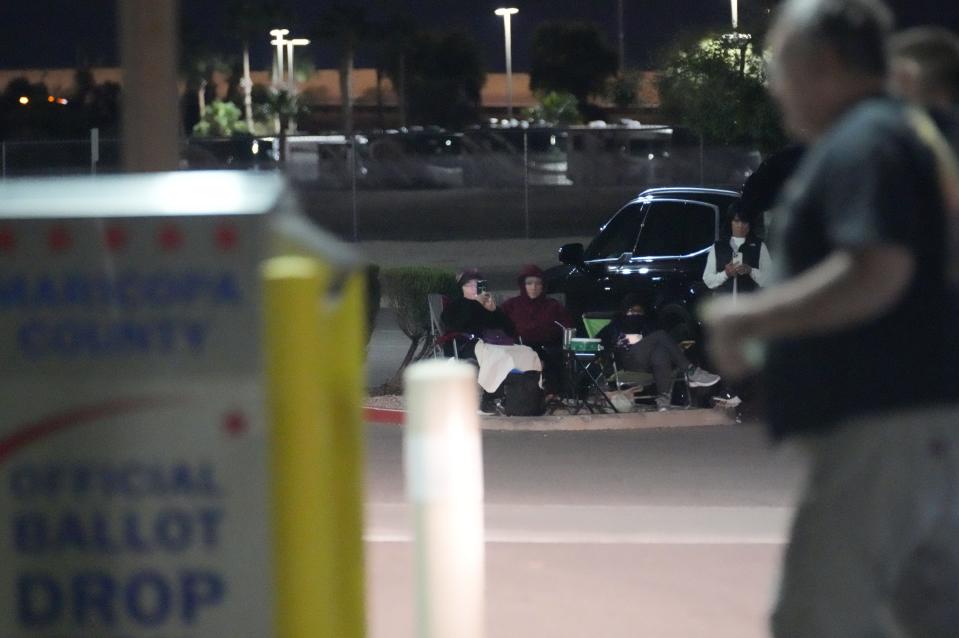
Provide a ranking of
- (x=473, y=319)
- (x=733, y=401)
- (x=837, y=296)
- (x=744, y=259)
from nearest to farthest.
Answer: (x=837, y=296)
(x=733, y=401)
(x=473, y=319)
(x=744, y=259)

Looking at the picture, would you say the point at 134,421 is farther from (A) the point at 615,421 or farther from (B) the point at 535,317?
(B) the point at 535,317

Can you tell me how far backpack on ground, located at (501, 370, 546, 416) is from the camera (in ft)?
37.0

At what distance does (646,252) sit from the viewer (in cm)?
1466

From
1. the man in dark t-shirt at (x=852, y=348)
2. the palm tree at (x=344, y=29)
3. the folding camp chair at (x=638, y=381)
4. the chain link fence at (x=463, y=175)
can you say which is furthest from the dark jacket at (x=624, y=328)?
the palm tree at (x=344, y=29)

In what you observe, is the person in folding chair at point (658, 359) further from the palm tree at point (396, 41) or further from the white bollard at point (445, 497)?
the palm tree at point (396, 41)

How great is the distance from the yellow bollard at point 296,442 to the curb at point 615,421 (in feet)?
25.9

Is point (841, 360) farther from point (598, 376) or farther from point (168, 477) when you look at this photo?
point (598, 376)

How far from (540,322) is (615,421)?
3.74 ft

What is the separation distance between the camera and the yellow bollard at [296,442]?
10.2ft

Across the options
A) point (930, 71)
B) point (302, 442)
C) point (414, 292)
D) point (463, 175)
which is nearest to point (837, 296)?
point (302, 442)

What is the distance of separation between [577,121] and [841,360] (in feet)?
274

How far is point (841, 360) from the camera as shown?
324cm

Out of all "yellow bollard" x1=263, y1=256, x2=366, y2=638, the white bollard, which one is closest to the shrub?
the white bollard

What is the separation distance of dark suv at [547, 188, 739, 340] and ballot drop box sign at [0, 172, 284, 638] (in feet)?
35.9
